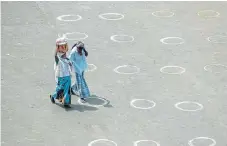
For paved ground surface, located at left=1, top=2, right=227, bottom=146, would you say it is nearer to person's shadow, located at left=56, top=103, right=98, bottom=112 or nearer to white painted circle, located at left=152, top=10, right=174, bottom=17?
person's shadow, located at left=56, top=103, right=98, bottom=112

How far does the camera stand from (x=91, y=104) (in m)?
12.8

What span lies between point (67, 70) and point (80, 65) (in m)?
0.35

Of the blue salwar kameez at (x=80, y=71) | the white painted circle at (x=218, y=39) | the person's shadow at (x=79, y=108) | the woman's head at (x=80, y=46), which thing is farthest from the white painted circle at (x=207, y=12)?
the person's shadow at (x=79, y=108)

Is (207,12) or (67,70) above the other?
(67,70)

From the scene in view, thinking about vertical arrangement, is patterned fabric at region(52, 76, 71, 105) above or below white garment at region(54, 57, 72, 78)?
below

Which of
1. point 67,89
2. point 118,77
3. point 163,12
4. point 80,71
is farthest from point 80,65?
point 163,12

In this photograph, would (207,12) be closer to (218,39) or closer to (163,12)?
(163,12)

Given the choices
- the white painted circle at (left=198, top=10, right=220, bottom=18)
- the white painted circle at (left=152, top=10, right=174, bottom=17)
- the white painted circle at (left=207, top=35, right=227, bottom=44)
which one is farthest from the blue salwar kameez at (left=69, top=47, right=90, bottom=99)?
the white painted circle at (left=198, top=10, right=220, bottom=18)

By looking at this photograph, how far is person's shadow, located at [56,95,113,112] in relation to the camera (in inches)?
499

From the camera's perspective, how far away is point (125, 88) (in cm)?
1346

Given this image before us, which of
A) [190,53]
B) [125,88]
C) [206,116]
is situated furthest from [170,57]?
[206,116]

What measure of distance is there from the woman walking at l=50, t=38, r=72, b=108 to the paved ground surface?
250mm

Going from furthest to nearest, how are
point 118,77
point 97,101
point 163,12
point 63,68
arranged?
point 163,12
point 118,77
point 97,101
point 63,68

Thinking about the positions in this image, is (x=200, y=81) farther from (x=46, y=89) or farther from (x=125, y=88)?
(x=46, y=89)
